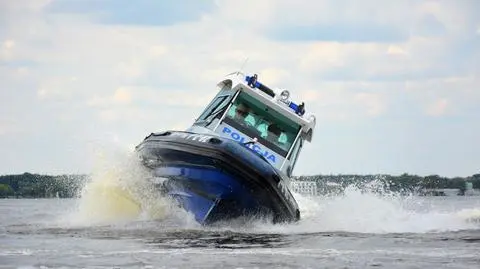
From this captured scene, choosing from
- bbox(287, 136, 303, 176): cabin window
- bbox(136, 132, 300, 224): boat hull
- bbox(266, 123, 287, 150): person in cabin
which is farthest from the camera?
bbox(287, 136, 303, 176): cabin window

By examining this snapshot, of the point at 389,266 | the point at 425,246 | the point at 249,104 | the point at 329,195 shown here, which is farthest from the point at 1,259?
the point at 329,195

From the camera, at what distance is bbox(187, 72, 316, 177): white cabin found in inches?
793

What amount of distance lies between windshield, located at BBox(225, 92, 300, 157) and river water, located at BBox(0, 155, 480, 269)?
6.21 ft

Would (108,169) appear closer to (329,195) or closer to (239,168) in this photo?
(239,168)

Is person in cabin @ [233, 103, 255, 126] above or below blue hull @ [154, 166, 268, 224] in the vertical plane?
above

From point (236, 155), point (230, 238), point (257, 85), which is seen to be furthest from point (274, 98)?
point (230, 238)

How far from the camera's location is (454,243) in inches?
646

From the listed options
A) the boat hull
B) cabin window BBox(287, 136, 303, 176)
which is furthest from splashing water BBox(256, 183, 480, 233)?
cabin window BBox(287, 136, 303, 176)

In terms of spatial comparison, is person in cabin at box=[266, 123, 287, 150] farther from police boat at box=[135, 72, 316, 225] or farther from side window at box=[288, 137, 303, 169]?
side window at box=[288, 137, 303, 169]

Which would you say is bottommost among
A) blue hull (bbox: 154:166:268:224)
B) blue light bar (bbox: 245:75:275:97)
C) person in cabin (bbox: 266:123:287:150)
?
blue hull (bbox: 154:166:268:224)

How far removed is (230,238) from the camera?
670 inches

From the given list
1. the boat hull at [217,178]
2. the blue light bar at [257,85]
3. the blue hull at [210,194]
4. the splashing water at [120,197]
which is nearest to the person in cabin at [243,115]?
the blue light bar at [257,85]

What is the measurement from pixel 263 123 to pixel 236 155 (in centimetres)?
253

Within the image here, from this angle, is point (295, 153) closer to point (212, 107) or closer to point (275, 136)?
point (275, 136)
